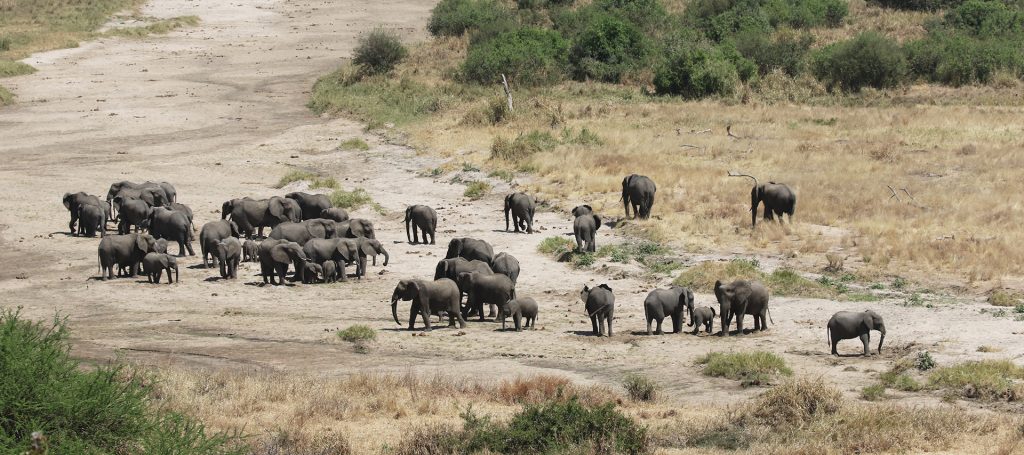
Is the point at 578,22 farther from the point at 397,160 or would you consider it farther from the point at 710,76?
the point at 397,160

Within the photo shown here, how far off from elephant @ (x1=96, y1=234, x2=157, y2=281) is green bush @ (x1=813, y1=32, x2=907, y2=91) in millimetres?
41892

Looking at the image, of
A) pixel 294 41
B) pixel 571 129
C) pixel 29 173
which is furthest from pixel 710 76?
pixel 294 41

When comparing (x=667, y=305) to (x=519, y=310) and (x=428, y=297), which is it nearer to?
(x=519, y=310)

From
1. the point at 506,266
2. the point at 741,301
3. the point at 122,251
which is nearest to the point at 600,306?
the point at 741,301

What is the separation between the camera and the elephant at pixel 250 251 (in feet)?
97.2

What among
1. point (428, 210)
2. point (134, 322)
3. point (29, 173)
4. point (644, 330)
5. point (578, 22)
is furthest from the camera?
point (578, 22)

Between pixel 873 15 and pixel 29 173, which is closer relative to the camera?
pixel 29 173

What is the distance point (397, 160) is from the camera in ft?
150

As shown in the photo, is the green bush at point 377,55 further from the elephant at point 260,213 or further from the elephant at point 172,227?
the elephant at point 172,227

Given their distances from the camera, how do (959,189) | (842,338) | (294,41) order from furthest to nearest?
(294,41), (959,189), (842,338)

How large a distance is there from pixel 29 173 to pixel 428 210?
2036 cm

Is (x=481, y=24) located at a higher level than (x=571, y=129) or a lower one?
higher

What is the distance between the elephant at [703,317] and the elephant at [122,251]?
42.8ft

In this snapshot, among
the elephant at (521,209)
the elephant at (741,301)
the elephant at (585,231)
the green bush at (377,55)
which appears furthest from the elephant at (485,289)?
the green bush at (377,55)
